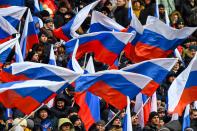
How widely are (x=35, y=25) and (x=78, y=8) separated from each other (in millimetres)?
3832

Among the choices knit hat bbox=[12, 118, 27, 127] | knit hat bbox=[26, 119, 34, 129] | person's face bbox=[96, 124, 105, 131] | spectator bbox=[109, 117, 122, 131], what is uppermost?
knit hat bbox=[12, 118, 27, 127]

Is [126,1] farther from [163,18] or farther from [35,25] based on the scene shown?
Result: [35,25]

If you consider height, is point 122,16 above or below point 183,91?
above

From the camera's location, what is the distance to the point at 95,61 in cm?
2592

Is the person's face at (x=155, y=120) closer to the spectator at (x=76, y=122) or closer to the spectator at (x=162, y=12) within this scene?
the spectator at (x=76, y=122)

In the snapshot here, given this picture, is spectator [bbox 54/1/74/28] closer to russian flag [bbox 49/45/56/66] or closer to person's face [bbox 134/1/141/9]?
person's face [bbox 134/1/141/9]

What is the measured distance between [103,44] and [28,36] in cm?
211

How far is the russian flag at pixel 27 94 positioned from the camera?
68.5 ft

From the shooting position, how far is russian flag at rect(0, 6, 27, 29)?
25875mm

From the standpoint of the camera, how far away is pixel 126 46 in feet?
82.4

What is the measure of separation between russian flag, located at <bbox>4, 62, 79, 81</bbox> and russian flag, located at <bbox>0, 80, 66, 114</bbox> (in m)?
0.72

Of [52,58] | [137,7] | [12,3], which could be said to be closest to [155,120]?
[52,58]

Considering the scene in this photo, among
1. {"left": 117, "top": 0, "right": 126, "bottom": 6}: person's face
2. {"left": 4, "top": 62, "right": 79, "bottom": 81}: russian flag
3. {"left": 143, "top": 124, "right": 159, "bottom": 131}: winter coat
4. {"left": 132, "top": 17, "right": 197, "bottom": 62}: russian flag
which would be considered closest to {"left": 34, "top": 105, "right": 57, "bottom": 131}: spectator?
{"left": 4, "top": 62, "right": 79, "bottom": 81}: russian flag

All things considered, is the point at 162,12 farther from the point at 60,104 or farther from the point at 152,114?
the point at 60,104
